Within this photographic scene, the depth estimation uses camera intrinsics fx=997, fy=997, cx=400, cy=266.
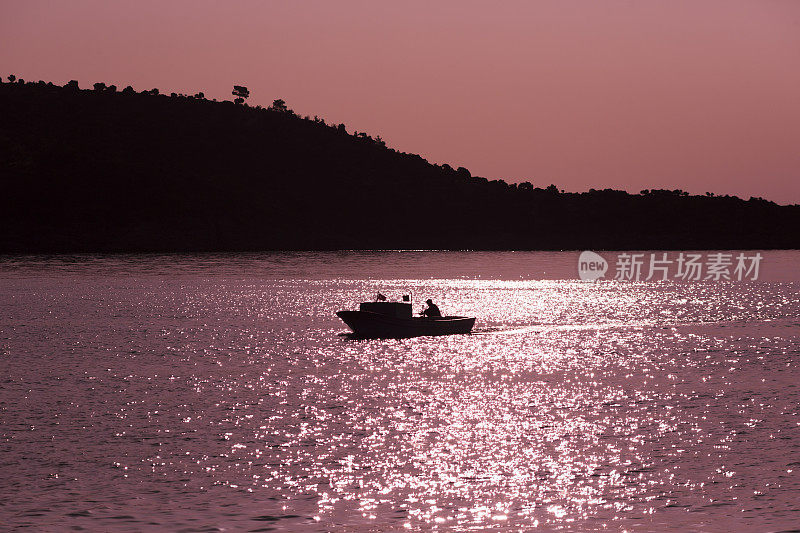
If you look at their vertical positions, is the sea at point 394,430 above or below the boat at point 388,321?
Result: below

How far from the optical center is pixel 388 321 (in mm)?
60594

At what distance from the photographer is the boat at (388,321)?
60.8 metres

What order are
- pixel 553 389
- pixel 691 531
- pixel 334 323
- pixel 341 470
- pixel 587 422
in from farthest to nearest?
pixel 334 323
pixel 553 389
pixel 587 422
pixel 341 470
pixel 691 531

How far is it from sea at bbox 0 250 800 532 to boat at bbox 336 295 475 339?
101 centimetres

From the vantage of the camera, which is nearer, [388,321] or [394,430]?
[394,430]

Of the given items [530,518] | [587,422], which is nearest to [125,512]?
[530,518]

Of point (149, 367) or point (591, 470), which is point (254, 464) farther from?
point (149, 367)

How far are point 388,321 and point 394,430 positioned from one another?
99.8ft

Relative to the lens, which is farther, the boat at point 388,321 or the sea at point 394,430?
the boat at point 388,321

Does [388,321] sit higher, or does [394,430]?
[388,321]

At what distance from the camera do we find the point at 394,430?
30.2 m

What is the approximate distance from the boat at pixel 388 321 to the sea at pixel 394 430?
1009 millimetres

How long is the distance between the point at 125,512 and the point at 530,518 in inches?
327

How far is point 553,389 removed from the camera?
40438 mm
